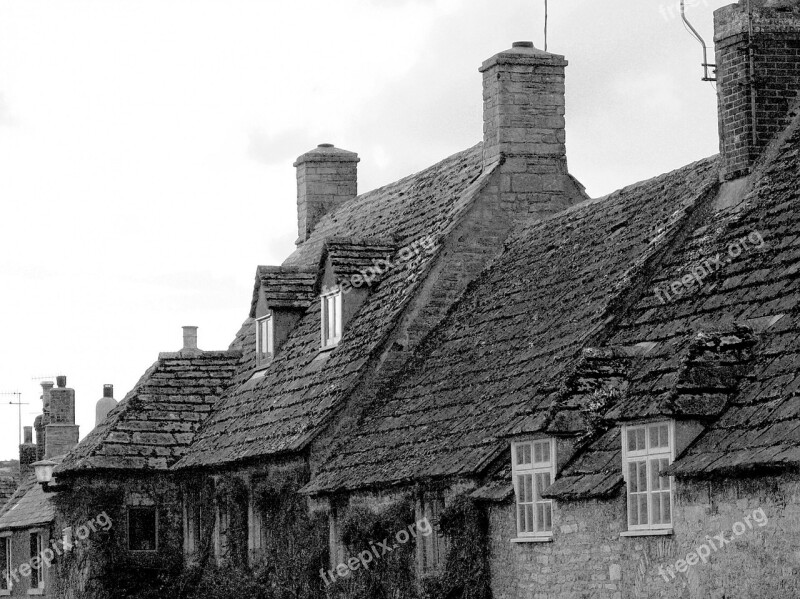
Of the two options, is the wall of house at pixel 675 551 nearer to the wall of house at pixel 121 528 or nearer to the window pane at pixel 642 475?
the window pane at pixel 642 475

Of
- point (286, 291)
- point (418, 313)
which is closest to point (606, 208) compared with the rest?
point (418, 313)

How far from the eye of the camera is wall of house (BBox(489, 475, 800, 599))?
595 inches

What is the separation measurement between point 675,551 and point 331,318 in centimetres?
1301

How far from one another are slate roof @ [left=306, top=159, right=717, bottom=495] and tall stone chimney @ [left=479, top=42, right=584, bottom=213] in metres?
1.19

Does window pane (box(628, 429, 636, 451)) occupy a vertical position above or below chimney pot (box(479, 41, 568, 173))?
below

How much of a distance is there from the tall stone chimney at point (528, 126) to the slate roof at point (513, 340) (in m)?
1.19

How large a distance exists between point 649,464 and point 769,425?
69.1 inches

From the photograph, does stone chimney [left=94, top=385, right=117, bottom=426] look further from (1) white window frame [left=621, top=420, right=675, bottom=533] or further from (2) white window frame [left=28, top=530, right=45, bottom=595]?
(1) white window frame [left=621, top=420, right=675, bottom=533]

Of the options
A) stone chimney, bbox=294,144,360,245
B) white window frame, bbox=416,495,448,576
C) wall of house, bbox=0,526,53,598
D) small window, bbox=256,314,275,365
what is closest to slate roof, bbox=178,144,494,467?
small window, bbox=256,314,275,365

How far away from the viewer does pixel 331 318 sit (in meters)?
28.9

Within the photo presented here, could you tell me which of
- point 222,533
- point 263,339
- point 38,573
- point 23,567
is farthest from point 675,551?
point 23,567

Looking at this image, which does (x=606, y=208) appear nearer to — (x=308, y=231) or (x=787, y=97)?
(x=787, y=97)

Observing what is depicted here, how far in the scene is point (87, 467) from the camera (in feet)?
103

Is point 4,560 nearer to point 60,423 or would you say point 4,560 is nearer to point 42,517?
point 60,423
